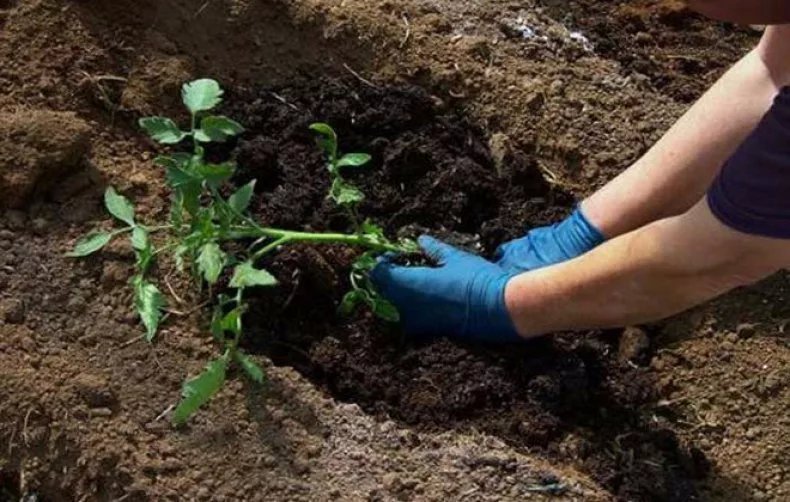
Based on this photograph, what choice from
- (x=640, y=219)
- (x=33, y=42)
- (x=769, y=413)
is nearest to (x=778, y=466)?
(x=769, y=413)

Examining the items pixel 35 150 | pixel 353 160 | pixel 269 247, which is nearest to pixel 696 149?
pixel 353 160

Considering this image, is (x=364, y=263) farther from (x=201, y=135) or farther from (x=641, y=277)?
(x=641, y=277)

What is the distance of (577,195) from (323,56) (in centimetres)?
63

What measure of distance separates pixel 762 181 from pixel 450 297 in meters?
0.73

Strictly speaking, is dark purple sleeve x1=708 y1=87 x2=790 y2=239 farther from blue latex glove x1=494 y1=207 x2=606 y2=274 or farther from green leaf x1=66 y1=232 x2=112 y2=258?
green leaf x1=66 y1=232 x2=112 y2=258

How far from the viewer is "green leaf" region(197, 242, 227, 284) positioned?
213 centimetres

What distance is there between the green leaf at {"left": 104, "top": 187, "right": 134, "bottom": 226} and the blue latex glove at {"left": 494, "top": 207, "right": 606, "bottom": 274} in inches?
29.4

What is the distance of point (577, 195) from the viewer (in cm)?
274

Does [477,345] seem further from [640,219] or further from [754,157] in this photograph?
[754,157]

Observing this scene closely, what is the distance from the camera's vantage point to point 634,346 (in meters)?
2.51

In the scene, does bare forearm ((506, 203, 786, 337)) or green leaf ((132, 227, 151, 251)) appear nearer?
bare forearm ((506, 203, 786, 337))

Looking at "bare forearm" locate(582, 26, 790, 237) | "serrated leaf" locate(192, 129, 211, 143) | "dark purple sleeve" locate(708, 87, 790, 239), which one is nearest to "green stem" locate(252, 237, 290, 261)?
"serrated leaf" locate(192, 129, 211, 143)

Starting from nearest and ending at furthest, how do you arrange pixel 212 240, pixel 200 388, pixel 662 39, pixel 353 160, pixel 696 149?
pixel 200 388, pixel 212 240, pixel 353 160, pixel 696 149, pixel 662 39

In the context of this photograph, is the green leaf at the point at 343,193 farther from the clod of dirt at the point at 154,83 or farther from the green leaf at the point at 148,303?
the clod of dirt at the point at 154,83
